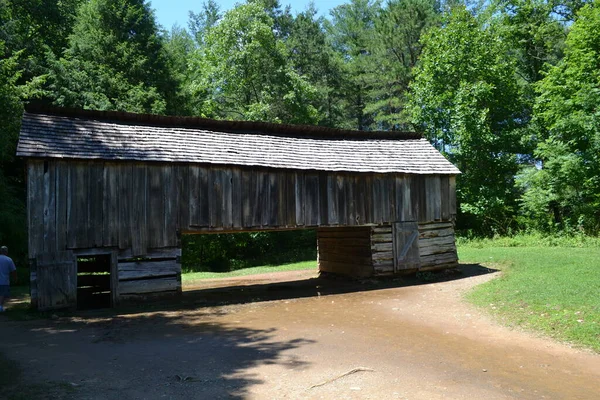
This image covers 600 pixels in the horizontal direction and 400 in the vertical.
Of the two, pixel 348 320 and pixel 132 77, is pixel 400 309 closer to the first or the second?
pixel 348 320

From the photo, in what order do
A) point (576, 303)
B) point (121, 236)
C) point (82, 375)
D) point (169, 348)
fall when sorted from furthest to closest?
point (121, 236)
point (576, 303)
point (169, 348)
point (82, 375)

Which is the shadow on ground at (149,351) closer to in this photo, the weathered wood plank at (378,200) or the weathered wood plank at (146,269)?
the weathered wood plank at (146,269)

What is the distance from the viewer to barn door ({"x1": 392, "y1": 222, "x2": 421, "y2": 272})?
1758cm

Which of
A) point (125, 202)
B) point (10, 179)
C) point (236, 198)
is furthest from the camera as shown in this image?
point (10, 179)

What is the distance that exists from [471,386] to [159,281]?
10050 millimetres

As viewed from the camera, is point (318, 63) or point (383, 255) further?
point (318, 63)

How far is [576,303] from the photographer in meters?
10.4

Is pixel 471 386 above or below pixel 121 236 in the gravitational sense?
below

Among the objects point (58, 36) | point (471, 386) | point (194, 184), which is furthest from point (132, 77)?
point (471, 386)

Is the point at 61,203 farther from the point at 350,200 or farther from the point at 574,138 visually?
the point at 574,138

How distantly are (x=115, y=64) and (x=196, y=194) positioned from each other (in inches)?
767

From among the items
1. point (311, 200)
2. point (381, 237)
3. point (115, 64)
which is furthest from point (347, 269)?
point (115, 64)

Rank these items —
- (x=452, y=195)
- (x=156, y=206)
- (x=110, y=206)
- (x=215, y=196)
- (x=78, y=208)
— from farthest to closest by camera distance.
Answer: (x=452, y=195) → (x=215, y=196) → (x=156, y=206) → (x=110, y=206) → (x=78, y=208)

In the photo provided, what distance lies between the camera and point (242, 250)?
31609 millimetres
